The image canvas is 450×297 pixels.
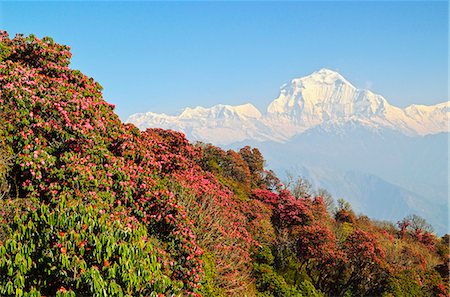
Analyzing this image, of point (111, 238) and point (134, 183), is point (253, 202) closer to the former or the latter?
point (134, 183)

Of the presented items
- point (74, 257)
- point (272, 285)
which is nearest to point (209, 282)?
point (74, 257)

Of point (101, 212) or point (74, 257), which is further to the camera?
point (101, 212)

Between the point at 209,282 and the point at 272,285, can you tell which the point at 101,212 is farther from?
the point at 272,285

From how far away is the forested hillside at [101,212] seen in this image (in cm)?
749

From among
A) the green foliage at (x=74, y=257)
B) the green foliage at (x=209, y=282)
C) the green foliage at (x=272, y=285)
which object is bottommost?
the green foliage at (x=272, y=285)

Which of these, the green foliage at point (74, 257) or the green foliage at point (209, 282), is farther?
the green foliage at point (209, 282)

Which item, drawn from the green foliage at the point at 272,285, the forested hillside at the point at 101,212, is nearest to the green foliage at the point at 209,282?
the forested hillside at the point at 101,212

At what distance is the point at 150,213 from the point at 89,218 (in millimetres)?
4069

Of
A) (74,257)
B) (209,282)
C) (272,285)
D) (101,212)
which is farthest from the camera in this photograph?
(272,285)

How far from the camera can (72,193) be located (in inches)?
403

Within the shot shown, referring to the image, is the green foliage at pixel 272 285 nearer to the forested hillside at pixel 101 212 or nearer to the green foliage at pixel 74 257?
the forested hillside at pixel 101 212

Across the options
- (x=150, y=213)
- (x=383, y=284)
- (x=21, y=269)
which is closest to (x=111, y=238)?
(x=21, y=269)

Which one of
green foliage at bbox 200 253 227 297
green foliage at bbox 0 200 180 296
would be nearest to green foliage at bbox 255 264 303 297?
green foliage at bbox 200 253 227 297

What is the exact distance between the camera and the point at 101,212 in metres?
8.43
